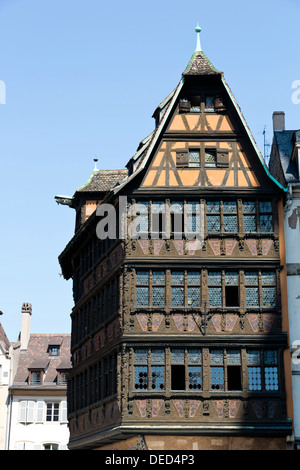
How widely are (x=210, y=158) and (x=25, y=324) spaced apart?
29.5 meters

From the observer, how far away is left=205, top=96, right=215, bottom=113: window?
28.5m

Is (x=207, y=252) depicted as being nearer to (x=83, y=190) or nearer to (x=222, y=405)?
(x=222, y=405)

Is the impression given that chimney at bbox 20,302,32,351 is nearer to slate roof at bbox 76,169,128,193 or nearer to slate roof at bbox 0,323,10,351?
slate roof at bbox 0,323,10,351

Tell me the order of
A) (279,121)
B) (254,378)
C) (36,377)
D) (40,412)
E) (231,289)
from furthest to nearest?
(36,377) < (40,412) < (279,121) < (231,289) < (254,378)

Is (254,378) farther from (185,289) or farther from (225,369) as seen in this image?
(185,289)

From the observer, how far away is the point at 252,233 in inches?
1075

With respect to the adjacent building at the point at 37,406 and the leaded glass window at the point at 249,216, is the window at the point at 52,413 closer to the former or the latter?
the adjacent building at the point at 37,406

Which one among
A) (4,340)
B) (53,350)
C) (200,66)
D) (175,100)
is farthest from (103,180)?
(4,340)

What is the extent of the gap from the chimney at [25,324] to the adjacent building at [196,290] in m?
25.5

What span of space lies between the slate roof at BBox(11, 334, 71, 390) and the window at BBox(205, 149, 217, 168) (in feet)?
84.5

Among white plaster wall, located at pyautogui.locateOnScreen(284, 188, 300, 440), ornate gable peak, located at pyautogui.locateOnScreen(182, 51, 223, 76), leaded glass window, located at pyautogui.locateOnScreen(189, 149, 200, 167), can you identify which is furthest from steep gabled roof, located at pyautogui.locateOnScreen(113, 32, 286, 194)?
leaded glass window, located at pyautogui.locateOnScreen(189, 149, 200, 167)

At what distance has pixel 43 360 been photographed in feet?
170

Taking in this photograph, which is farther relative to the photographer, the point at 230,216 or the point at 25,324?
the point at 25,324
